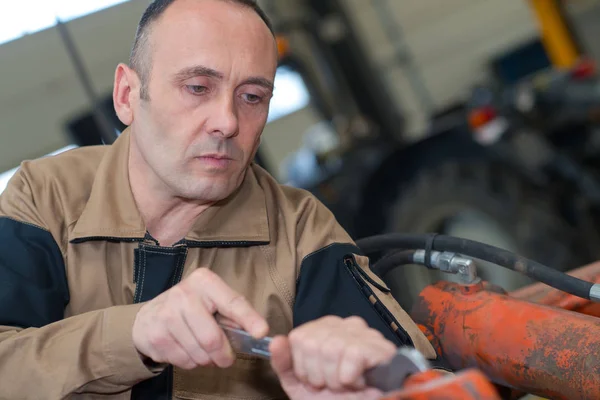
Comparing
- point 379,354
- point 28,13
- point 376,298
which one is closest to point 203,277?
point 379,354

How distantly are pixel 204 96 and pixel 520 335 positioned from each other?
72 cm

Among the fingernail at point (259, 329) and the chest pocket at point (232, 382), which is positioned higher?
the fingernail at point (259, 329)

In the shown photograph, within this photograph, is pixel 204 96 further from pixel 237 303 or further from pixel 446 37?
pixel 446 37

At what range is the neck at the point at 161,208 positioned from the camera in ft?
4.63

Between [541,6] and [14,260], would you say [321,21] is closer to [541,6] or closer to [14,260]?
[541,6]

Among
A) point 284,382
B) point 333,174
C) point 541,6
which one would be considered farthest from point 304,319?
point 541,6

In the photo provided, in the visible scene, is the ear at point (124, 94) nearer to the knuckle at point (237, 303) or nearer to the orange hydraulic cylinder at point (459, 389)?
the knuckle at point (237, 303)

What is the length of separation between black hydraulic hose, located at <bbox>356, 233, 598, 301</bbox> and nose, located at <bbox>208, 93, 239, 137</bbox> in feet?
1.62

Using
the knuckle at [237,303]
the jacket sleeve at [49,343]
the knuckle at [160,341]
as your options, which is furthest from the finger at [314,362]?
the jacket sleeve at [49,343]

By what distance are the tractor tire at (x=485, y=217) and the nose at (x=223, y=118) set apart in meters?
1.42

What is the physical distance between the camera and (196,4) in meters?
1.33

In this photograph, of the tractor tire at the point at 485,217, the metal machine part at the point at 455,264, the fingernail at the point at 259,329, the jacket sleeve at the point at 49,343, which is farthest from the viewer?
the tractor tire at the point at 485,217

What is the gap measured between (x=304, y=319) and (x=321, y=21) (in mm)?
2176

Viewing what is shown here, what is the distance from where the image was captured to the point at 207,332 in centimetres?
96
